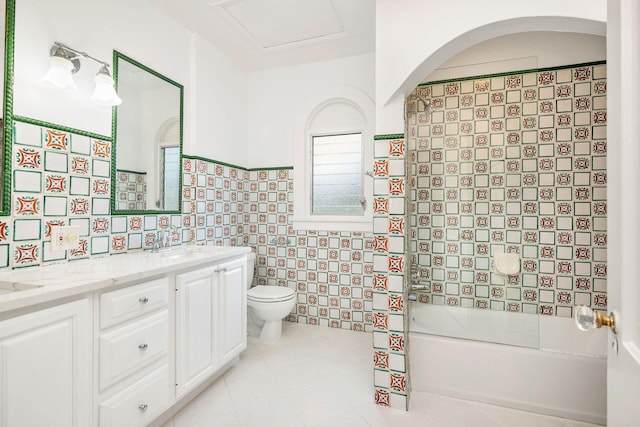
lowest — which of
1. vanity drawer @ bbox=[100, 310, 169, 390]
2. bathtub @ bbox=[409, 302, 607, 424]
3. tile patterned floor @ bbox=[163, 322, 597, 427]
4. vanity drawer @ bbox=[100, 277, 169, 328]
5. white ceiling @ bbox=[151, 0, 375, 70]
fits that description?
tile patterned floor @ bbox=[163, 322, 597, 427]

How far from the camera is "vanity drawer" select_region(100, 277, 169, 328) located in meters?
1.30

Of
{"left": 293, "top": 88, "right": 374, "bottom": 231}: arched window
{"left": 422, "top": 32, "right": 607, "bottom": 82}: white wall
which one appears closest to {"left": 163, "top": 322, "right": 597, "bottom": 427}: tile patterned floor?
{"left": 293, "top": 88, "right": 374, "bottom": 231}: arched window

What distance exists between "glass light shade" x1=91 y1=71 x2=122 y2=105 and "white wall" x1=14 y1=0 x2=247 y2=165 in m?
0.11

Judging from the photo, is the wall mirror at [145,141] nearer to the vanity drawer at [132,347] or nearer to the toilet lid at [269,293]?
the vanity drawer at [132,347]

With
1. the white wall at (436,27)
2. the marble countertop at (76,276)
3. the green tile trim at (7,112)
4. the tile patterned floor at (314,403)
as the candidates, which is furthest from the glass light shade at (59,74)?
the tile patterned floor at (314,403)

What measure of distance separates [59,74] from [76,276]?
100cm

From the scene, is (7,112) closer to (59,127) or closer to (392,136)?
(59,127)

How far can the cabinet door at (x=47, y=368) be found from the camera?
0.98 meters

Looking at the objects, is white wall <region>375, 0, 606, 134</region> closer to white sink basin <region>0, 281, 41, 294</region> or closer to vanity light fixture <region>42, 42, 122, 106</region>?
vanity light fixture <region>42, 42, 122, 106</region>

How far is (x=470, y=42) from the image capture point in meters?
1.78

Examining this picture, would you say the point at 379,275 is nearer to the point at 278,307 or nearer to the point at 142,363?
the point at 278,307

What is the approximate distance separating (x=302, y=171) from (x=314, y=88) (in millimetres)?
841

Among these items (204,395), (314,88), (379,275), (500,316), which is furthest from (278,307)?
(314,88)

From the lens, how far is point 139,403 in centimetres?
145
